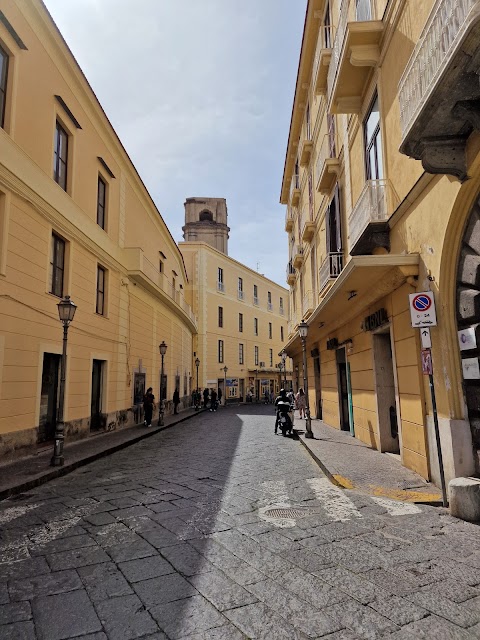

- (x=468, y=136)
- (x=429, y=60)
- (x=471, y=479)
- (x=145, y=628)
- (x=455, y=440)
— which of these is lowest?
(x=145, y=628)

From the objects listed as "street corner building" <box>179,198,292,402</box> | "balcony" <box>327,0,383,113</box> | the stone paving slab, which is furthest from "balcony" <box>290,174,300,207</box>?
"street corner building" <box>179,198,292,402</box>

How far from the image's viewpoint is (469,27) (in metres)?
Result: 3.73

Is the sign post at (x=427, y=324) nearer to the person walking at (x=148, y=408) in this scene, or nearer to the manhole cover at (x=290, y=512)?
the manhole cover at (x=290, y=512)

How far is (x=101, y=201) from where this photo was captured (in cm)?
1455

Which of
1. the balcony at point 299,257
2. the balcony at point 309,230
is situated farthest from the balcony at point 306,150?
the balcony at point 299,257

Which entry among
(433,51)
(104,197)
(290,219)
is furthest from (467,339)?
(290,219)

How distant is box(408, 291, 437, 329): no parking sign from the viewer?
552 centimetres

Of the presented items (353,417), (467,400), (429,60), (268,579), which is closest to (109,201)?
(353,417)

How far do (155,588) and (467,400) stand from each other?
14.2 ft

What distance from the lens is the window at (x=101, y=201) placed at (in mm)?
14250

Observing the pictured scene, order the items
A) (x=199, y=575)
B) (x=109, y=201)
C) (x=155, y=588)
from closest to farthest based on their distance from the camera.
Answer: (x=155, y=588) → (x=199, y=575) → (x=109, y=201)

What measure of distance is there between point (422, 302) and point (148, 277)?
1299cm

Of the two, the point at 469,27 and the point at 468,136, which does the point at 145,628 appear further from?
the point at 468,136

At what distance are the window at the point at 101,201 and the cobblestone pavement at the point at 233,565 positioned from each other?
32.8ft
